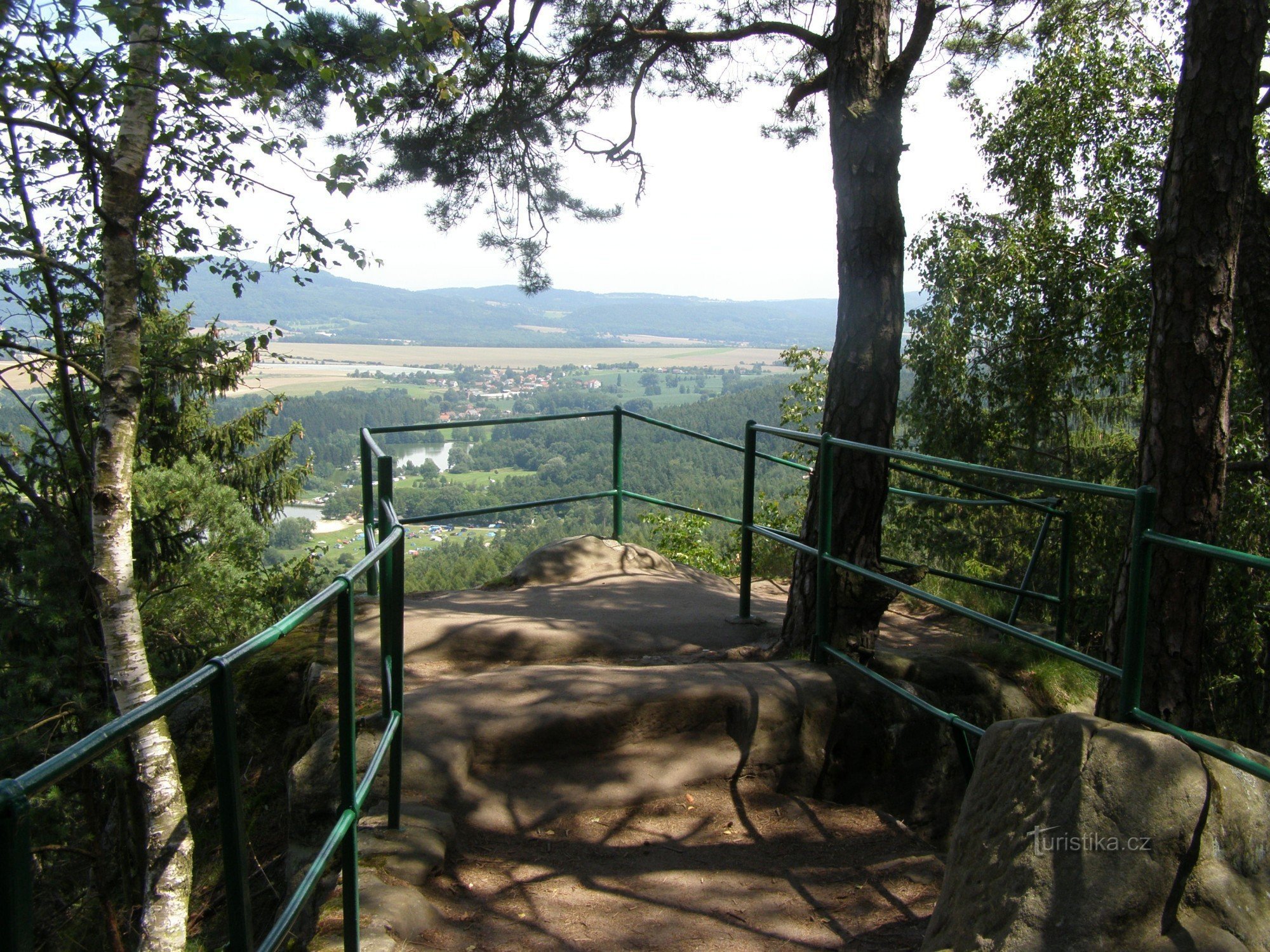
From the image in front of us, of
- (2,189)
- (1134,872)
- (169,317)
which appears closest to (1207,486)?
(1134,872)

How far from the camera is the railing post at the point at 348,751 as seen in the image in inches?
78.4

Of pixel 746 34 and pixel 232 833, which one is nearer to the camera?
pixel 232 833

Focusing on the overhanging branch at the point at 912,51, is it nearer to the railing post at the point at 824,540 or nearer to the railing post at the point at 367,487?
the railing post at the point at 824,540

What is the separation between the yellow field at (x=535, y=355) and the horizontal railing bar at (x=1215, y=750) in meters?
86.3

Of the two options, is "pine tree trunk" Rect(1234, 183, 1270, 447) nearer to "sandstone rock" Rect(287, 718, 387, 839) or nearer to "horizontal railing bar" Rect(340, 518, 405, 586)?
"horizontal railing bar" Rect(340, 518, 405, 586)

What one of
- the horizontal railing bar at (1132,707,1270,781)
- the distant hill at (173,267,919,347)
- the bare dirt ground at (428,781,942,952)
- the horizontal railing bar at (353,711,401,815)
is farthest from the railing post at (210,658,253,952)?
the distant hill at (173,267,919,347)

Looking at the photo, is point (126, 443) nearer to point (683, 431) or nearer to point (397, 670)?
point (683, 431)

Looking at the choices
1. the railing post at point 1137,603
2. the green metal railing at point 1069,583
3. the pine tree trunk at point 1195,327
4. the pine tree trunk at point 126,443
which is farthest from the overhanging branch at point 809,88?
the pine tree trunk at point 126,443

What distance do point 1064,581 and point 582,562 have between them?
3.59m

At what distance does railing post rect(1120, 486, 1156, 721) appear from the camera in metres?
2.30

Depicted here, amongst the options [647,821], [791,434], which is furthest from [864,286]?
[647,821]

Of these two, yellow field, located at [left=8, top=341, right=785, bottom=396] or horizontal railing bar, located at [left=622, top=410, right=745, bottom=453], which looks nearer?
horizontal railing bar, located at [left=622, top=410, right=745, bottom=453]

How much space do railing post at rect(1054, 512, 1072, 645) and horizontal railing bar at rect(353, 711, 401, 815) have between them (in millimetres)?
3158

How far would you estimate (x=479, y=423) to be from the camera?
22.1ft
